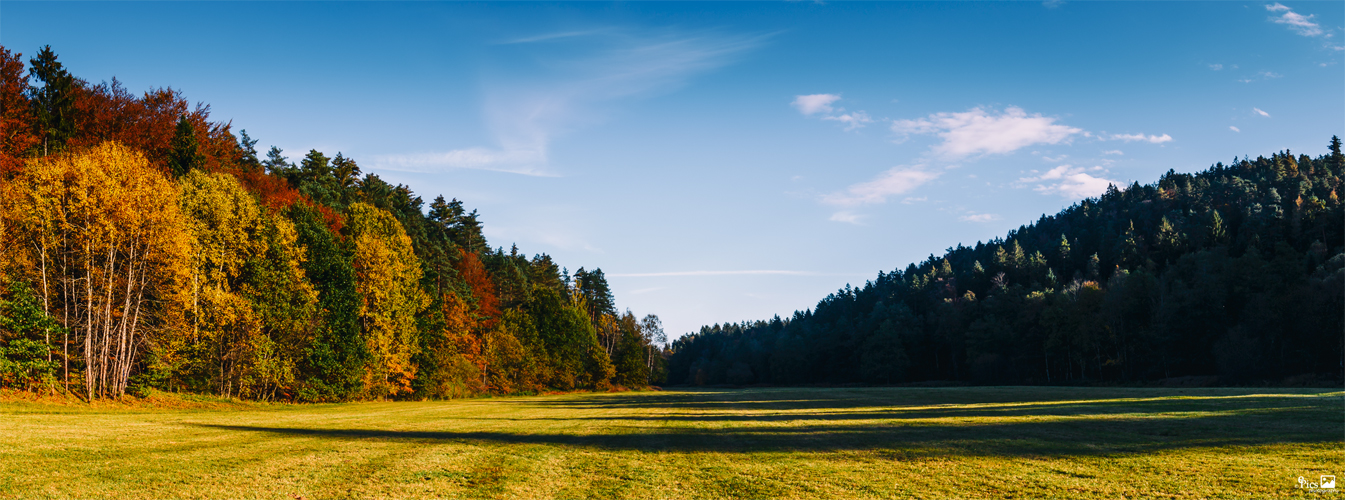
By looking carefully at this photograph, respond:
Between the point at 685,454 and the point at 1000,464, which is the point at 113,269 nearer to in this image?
the point at 685,454

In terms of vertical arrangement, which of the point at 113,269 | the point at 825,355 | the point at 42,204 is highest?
the point at 42,204

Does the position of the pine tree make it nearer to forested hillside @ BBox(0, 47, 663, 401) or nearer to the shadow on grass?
forested hillside @ BBox(0, 47, 663, 401)

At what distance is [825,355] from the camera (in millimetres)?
139250

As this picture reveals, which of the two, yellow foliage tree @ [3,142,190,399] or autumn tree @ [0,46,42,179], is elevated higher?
autumn tree @ [0,46,42,179]

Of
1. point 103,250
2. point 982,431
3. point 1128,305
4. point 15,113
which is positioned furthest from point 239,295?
point 1128,305

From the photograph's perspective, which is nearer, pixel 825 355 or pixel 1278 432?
pixel 1278 432

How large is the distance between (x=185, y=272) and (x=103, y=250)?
134 inches

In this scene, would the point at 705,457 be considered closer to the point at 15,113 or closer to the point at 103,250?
the point at 103,250

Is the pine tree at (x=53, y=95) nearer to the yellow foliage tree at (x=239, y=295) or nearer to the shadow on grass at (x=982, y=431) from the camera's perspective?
the yellow foliage tree at (x=239, y=295)

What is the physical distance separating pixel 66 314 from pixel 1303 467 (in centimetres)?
4422

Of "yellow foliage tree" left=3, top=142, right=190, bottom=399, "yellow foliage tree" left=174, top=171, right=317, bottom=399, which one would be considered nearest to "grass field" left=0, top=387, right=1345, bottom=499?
"yellow foliage tree" left=3, top=142, right=190, bottom=399

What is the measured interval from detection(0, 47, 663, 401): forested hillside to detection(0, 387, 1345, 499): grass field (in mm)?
9991

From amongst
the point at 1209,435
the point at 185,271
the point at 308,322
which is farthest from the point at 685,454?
the point at 308,322

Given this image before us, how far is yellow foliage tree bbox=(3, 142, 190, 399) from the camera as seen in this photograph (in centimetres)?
2939
